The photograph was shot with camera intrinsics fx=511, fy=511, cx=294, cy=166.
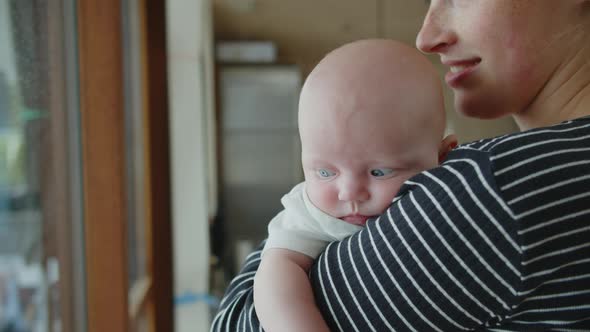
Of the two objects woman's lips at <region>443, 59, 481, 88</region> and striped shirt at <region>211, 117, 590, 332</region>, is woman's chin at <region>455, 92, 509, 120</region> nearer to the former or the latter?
woman's lips at <region>443, 59, 481, 88</region>

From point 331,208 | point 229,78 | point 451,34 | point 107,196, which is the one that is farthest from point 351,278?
point 229,78

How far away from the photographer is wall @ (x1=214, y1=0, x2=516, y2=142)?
12.5 ft

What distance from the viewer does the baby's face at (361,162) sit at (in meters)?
Answer: 0.65

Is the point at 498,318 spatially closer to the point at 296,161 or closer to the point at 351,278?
the point at 351,278

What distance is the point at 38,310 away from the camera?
4.20 feet

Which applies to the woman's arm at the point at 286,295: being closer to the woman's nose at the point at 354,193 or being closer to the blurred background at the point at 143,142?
the woman's nose at the point at 354,193

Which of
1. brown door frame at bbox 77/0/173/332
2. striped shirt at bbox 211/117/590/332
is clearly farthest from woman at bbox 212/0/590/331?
brown door frame at bbox 77/0/173/332

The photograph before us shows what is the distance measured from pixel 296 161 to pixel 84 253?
11.1 feet

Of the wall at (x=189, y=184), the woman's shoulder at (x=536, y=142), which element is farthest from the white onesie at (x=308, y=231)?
the wall at (x=189, y=184)

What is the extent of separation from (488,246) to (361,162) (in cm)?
20

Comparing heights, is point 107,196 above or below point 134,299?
above

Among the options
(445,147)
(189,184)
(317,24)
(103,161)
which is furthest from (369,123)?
(317,24)

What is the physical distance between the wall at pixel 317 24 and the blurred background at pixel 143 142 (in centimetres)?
2

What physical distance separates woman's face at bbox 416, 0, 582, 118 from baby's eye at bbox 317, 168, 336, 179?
25cm
